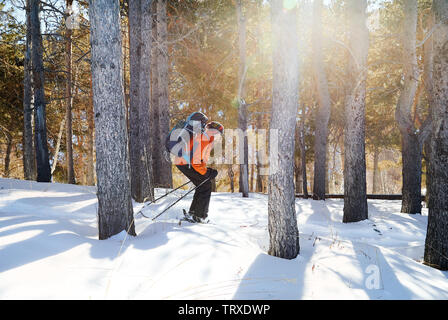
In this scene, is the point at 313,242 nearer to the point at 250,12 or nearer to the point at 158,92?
the point at 158,92

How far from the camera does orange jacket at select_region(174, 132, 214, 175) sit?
15.6 feet

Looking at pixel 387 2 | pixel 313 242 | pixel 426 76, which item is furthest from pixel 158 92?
pixel 387 2

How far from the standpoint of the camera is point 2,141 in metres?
19.8

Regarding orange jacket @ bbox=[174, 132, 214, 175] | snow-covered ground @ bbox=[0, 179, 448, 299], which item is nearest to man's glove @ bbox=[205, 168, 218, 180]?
orange jacket @ bbox=[174, 132, 214, 175]

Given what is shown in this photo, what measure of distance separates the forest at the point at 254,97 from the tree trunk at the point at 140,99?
0.09 ft

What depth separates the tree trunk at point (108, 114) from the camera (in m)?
3.62

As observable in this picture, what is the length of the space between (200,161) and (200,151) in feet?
0.62

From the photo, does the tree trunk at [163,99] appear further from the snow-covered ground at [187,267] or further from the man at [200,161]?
the snow-covered ground at [187,267]

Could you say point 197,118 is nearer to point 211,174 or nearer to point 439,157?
point 211,174

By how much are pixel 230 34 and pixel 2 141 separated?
18240mm

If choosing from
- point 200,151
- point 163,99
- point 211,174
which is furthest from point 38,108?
point 211,174

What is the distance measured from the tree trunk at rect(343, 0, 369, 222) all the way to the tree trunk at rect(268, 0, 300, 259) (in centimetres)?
384

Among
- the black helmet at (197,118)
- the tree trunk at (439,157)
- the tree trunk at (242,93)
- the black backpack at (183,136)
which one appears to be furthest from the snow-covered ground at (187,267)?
the tree trunk at (242,93)
